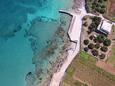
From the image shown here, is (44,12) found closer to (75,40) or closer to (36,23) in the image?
(36,23)

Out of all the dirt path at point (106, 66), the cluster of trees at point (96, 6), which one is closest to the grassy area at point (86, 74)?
the dirt path at point (106, 66)

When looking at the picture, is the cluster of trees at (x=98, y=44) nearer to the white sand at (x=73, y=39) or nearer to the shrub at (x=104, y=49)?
the shrub at (x=104, y=49)

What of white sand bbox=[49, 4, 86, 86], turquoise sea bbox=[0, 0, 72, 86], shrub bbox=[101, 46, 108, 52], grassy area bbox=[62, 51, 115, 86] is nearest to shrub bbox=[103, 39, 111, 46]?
shrub bbox=[101, 46, 108, 52]

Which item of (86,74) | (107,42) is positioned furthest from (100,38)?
(86,74)

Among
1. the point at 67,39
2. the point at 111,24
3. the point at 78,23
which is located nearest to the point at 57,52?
the point at 67,39

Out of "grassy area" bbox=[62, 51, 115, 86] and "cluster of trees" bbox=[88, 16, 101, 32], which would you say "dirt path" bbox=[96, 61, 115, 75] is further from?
"cluster of trees" bbox=[88, 16, 101, 32]
